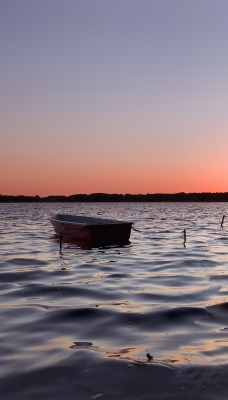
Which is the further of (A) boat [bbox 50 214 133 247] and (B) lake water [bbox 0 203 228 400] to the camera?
(A) boat [bbox 50 214 133 247]

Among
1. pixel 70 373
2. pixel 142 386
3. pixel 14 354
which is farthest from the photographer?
pixel 14 354

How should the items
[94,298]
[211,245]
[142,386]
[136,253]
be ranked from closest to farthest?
[142,386] → [94,298] → [136,253] → [211,245]

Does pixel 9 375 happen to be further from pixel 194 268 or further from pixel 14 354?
pixel 194 268

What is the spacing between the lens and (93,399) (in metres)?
5.78

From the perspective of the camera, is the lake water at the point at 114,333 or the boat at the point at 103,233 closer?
the lake water at the point at 114,333

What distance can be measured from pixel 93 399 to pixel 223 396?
1.69m

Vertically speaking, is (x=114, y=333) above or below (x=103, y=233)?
below

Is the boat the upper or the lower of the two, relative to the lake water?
upper

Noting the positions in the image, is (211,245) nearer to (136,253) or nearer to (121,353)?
(136,253)

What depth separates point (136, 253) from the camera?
23.8m

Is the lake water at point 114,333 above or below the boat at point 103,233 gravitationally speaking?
below

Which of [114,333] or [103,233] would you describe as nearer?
[114,333]

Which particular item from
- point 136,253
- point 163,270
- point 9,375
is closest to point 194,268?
point 163,270

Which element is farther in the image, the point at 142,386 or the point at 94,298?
the point at 94,298
